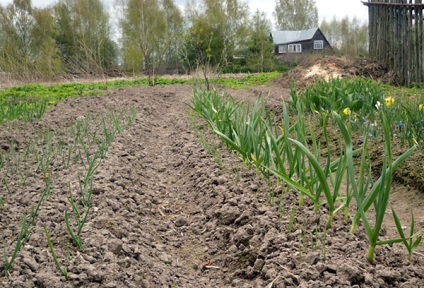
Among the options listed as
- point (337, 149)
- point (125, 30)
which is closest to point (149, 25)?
point (125, 30)

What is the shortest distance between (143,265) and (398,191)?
2067 mm

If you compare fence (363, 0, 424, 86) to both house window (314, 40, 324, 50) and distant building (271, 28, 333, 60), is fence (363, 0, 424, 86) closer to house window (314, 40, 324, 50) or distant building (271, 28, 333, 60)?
distant building (271, 28, 333, 60)

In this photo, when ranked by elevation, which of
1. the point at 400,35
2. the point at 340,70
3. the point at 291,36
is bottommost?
the point at 340,70

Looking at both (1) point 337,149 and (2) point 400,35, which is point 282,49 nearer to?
(2) point 400,35

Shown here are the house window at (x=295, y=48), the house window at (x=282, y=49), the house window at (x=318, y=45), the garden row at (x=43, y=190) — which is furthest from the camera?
the house window at (x=282, y=49)

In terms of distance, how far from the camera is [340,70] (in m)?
11.6

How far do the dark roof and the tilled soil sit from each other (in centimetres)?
4253

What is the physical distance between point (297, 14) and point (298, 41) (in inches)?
282

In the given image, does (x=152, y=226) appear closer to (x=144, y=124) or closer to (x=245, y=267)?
(x=245, y=267)

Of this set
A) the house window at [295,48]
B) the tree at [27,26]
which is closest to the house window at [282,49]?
the house window at [295,48]

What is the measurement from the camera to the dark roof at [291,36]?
44594mm

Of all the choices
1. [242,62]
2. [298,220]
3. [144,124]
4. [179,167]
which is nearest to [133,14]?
[242,62]

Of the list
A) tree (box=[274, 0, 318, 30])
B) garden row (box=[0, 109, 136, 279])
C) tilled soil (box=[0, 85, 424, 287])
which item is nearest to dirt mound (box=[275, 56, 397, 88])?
garden row (box=[0, 109, 136, 279])

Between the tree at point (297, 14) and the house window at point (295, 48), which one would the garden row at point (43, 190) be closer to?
the house window at point (295, 48)
